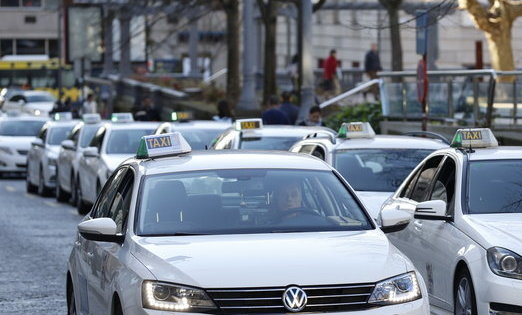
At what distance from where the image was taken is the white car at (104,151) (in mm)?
23047

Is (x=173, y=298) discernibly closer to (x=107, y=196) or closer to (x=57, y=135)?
(x=107, y=196)

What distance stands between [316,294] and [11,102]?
194 ft

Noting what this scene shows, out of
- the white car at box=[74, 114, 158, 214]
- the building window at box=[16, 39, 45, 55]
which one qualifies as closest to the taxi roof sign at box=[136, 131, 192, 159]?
the white car at box=[74, 114, 158, 214]

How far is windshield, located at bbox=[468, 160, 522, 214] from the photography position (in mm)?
10164

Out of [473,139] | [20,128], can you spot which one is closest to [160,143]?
[473,139]

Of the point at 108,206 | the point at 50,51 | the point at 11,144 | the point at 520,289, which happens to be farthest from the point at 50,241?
the point at 50,51

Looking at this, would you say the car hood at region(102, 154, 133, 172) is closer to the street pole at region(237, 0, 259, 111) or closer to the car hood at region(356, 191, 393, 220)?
the car hood at region(356, 191, 393, 220)

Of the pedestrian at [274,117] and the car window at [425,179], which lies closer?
the car window at [425,179]

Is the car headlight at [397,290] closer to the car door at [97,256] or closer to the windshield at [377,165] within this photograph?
the car door at [97,256]

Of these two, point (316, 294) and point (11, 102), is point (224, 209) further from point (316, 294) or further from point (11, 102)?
point (11, 102)

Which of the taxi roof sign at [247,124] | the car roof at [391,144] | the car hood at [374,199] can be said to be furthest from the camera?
the taxi roof sign at [247,124]

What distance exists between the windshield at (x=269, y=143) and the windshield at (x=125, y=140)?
18.5ft

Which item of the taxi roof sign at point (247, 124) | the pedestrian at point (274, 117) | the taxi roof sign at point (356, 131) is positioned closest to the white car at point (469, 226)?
the taxi roof sign at point (356, 131)

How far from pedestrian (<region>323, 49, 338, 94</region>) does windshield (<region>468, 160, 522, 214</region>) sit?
98.0 feet
